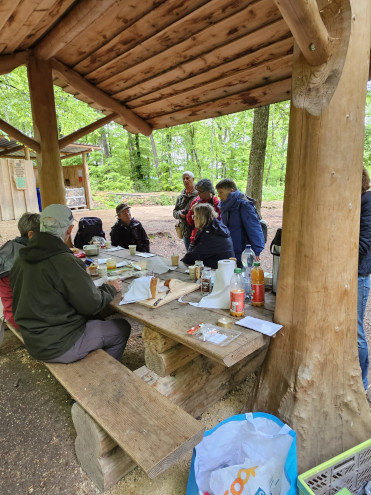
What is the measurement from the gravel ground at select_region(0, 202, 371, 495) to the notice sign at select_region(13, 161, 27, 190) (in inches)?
394

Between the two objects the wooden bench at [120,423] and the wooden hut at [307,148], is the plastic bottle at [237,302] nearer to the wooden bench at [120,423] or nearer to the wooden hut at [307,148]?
the wooden hut at [307,148]

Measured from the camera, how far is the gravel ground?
6.69 ft

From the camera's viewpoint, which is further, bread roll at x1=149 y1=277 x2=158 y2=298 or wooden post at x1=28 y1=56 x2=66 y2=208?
wooden post at x1=28 y1=56 x2=66 y2=208

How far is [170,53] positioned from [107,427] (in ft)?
11.7

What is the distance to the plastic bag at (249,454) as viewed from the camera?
1561 millimetres

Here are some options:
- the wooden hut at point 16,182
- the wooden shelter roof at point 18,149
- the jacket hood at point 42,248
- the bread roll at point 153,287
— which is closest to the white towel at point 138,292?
the bread roll at point 153,287

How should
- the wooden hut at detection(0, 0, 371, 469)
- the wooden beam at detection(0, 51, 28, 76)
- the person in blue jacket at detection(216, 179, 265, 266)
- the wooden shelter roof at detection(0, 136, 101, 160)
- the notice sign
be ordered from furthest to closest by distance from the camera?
the wooden shelter roof at detection(0, 136, 101, 160)
the notice sign
the person in blue jacket at detection(216, 179, 265, 266)
the wooden beam at detection(0, 51, 28, 76)
the wooden hut at detection(0, 0, 371, 469)

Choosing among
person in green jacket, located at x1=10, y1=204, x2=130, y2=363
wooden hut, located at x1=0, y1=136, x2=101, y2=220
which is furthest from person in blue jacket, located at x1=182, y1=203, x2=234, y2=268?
wooden hut, located at x1=0, y1=136, x2=101, y2=220

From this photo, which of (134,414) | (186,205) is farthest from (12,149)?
(134,414)

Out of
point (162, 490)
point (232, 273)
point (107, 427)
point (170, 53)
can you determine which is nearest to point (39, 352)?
point (107, 427)

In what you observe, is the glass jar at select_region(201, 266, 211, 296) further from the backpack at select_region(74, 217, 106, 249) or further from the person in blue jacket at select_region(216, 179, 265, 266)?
the backpack at select_region(74, 217, 106, 249)

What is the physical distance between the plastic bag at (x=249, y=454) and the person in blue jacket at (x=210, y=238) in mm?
1838

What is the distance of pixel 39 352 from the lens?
2291 mm

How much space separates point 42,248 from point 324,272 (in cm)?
193
